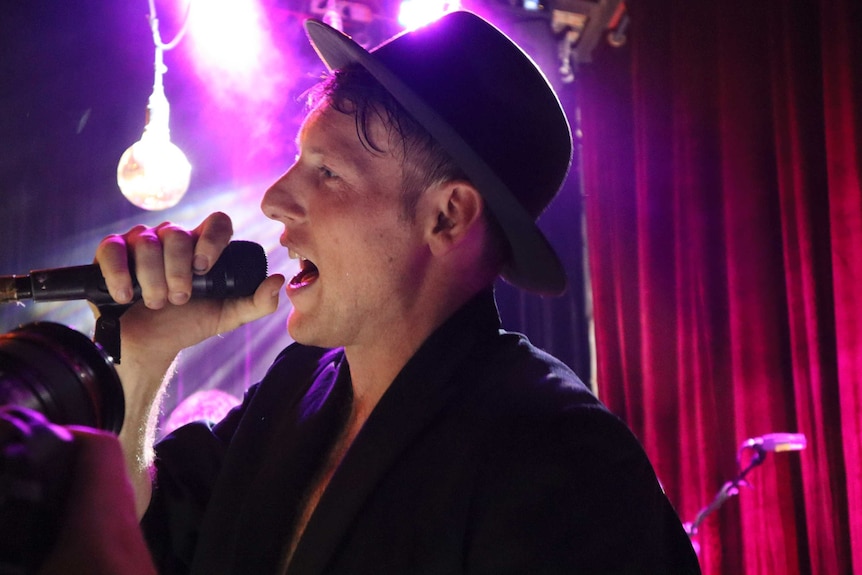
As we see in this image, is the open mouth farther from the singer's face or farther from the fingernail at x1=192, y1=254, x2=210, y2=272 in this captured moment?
the fingernail at x1=192, y1=254, x2=210, y2=272

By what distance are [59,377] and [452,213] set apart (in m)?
1.00

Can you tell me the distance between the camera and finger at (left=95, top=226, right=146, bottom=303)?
113cm

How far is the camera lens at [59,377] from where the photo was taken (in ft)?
1.83

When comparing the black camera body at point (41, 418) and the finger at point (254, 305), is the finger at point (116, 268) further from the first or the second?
the black camera body at point (41, 418)

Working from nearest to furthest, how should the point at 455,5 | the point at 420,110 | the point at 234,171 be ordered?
1. the point at 420,110
2. the point at 455,5
3. the point at 234,171

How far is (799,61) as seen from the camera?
2.75m

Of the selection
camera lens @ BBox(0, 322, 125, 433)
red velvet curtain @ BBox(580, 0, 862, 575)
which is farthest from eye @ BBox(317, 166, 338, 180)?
red velvet curtain @ BBox(580, 0, 862, 575)

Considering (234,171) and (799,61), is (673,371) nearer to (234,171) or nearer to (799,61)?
(799,61)

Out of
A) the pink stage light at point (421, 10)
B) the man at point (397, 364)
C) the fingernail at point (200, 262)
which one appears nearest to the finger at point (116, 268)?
the man at point (397, 364)

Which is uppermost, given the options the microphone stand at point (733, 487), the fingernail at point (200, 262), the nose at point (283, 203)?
the nose at point (283, 203)

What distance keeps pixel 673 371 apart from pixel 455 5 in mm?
2521

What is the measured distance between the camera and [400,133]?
1415 millimetres

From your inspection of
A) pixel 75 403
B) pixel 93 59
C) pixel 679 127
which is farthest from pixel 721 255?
pixel 93 59

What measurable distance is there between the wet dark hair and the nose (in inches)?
7.8
